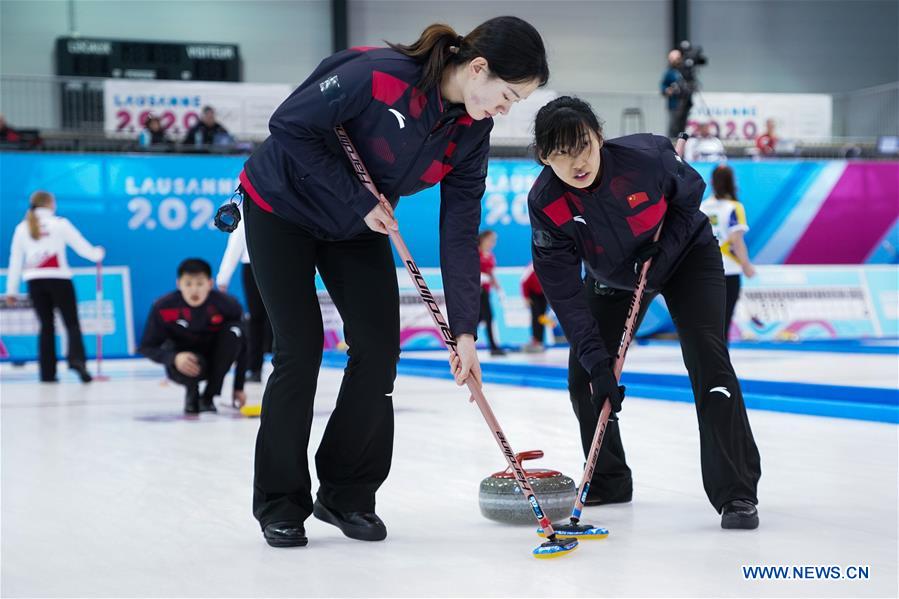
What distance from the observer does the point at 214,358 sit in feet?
17.3

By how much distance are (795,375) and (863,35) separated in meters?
13.8

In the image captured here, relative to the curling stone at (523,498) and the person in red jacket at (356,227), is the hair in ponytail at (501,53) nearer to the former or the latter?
the person in red jacket at (356,227)

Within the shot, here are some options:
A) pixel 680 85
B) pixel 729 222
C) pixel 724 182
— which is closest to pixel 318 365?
pixel 724 182

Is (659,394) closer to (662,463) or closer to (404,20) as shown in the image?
(662,463)

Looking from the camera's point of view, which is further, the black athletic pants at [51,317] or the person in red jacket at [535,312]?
the person in red jacket at [535,312]

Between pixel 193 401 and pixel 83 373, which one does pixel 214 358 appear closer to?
pixel 193 401

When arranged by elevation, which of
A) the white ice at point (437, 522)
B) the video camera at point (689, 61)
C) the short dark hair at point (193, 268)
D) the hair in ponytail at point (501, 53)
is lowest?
the white ice at point (437, 522)

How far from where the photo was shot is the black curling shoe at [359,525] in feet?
8.09

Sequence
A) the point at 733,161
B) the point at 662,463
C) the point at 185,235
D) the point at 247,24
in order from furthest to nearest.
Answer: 1. the point at 247,24
2. the point at 733,161
3. the point at 185,235
4. the point at 662,463

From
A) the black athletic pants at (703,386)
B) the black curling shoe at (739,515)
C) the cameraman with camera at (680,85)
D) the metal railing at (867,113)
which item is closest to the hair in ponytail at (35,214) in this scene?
the black athletic pants at (703,386)

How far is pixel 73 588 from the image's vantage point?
80.6 inches

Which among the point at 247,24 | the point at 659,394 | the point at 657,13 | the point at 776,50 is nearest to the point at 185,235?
the point at 659,394

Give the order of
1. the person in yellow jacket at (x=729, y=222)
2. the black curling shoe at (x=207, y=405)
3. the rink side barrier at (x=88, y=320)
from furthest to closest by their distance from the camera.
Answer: the rink side barrier at (x=88, y=320), the person in yellow jacket at (x=729, y=222), the black curling shoe at (x=207, y=405)

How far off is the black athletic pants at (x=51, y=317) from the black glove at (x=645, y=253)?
5.71 metres
